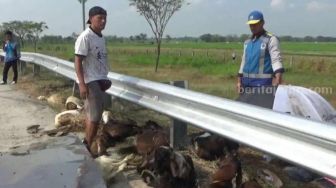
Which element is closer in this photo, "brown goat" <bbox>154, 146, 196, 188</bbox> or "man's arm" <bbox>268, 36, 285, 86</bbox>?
"brown goat" <bbox>154, 146, 196, 188</bbox>

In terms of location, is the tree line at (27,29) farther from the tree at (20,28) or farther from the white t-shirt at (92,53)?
the white t-shirt at (92,53)

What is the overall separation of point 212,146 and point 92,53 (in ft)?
5.99

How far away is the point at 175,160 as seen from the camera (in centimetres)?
445

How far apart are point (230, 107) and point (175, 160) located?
0.68m

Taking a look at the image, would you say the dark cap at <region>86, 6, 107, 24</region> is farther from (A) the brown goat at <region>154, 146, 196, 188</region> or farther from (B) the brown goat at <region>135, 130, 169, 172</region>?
(A) the brown goat at <region>154, 146, 196, 188</region>

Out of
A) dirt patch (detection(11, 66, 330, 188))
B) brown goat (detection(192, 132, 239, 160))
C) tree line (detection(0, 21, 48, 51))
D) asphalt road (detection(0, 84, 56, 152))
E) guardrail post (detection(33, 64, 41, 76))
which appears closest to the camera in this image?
dirt patch (detection(11, 66, 330, 188))

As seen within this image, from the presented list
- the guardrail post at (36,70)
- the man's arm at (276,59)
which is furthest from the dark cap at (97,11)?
the guardrail post at (36,70)

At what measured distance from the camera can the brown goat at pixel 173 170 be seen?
437 cm

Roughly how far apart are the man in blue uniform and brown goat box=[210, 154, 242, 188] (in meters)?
1.60

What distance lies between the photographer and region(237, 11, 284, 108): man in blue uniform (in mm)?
5891

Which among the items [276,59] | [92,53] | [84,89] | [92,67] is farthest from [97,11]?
[276,59]

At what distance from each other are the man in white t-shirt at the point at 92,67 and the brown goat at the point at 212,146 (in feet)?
4.18

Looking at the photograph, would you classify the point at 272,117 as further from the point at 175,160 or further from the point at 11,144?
the point at 11,144

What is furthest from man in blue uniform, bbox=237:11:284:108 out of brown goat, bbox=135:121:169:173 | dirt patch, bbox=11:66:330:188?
brown goat, bbox=135:121:169:173
